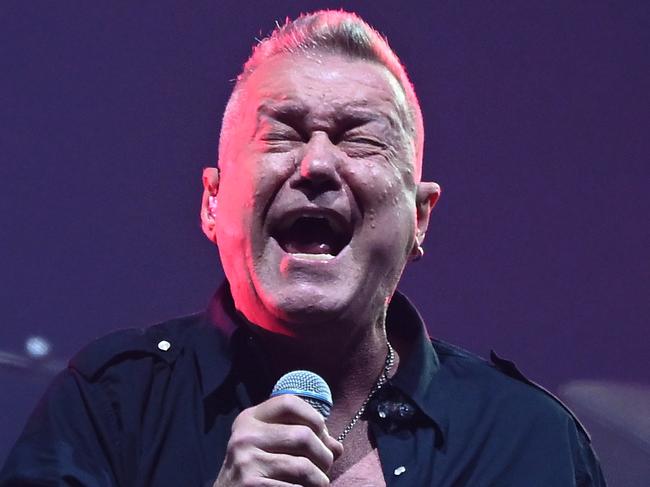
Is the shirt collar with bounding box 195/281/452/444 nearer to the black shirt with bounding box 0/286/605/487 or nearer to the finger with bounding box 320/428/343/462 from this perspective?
the black shirt with bounding box 0/286/605/487

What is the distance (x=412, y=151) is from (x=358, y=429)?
1.41 ft

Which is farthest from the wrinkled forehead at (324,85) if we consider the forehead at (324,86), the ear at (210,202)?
the ear at (210,202)

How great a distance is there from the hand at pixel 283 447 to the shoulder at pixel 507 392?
54 centimetres

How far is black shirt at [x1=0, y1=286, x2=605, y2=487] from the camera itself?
136 centimetres

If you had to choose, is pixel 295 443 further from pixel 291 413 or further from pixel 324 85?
pixel 324 85

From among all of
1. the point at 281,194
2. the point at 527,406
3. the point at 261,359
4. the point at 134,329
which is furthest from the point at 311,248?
the point at 527,406

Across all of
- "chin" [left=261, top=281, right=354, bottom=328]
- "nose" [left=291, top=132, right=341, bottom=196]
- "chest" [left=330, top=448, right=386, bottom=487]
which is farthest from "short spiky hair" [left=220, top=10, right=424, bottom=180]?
"chest" [left=330, top=448, right=386, bottom=487]

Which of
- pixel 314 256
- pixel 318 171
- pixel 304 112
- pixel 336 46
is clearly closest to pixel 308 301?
pixel 314 256

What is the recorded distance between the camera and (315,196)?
4.73 ft

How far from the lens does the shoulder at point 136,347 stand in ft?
4.73

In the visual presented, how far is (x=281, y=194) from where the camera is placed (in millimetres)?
1449

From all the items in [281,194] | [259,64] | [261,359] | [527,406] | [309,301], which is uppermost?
[259,64]

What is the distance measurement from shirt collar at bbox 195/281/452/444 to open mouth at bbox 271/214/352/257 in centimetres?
16

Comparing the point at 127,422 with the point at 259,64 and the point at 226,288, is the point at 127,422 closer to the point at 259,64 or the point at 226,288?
the point at 226,288
